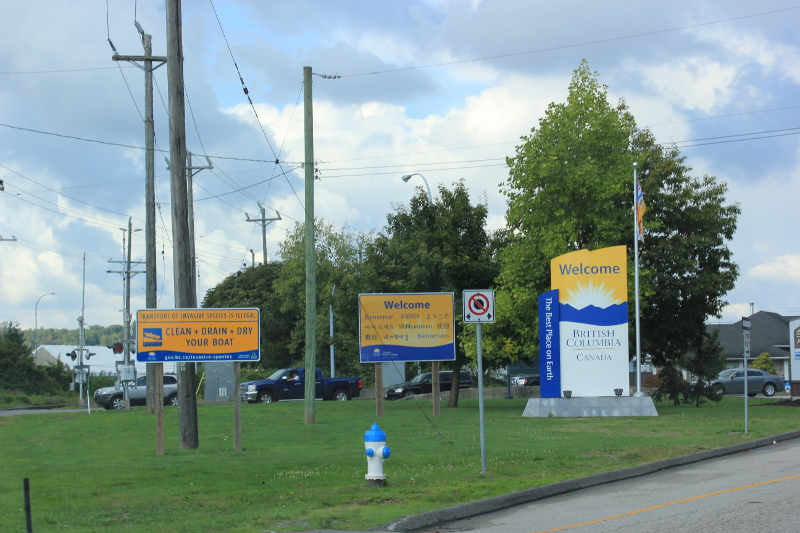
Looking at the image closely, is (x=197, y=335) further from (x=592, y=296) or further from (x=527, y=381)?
(x=527, y=381)

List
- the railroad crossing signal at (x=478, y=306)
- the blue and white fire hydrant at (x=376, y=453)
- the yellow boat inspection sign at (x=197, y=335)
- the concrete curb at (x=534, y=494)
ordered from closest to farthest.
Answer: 1. the concrete curb at (x=534, y=494)
2. the blue and white fire hydrant at (x=376, y=453)
3. the railroad crossing signal at (x=478, y=306)
4. the yellow boat inspection sign at (x=197, y=335)

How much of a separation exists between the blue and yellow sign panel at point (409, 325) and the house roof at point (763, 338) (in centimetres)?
3673

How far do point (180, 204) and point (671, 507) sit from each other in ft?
37.7

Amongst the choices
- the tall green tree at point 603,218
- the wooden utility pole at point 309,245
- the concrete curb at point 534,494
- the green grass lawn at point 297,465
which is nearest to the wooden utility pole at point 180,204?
the green grass lawn at point 297,465

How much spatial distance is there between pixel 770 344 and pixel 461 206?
127 ft

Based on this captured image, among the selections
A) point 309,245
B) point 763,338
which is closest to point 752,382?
point 763,338

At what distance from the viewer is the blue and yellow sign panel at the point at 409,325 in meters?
28.1

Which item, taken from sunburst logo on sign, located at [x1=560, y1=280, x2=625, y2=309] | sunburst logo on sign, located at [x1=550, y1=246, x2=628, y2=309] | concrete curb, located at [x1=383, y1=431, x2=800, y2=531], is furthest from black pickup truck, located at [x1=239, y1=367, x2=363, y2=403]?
concrete curb, located at [x1=383, y1=431, x2=800, y2=531]

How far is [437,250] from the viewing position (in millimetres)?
33375

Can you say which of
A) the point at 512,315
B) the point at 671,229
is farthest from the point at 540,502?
the point at 671,229

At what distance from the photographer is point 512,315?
105ft

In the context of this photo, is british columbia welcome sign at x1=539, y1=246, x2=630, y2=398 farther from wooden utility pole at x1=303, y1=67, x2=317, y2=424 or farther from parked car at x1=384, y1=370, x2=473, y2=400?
parked car at x1=384, y1=370, x2=473, y2=400

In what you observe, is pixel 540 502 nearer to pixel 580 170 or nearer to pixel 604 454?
pixel 604 454

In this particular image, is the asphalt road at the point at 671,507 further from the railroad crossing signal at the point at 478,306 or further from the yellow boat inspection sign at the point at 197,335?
the yellow boat inspection sign at the point at 197,335
